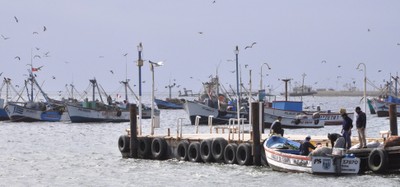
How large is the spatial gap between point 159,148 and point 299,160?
12.7m

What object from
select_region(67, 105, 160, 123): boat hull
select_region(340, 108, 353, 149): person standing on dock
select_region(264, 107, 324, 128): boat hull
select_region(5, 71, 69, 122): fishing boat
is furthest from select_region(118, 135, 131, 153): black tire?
select_region(5, 71, 69, 122): fishing boat

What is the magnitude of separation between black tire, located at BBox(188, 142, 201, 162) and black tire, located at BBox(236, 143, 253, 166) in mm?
3526

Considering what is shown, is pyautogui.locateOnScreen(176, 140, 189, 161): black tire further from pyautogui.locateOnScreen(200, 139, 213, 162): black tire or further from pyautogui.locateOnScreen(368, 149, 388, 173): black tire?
pyautogui.locateOnScreen(368, 149, 388, 173): black tire

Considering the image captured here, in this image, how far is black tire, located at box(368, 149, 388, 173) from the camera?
130 feet

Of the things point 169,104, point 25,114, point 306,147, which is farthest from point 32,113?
point 306,147

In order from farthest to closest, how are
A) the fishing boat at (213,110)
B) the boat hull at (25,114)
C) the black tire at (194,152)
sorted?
the boat hull at (25,114) < the fishing boat at (213,110) < the black tire at (194,152)

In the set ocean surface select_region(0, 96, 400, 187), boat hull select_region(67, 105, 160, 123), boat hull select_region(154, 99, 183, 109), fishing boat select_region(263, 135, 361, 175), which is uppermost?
boat hull select_region(154, 99, 183, 109)

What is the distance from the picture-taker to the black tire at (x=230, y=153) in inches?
1819

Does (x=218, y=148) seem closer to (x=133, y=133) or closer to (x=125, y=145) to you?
(x=133, y=133)

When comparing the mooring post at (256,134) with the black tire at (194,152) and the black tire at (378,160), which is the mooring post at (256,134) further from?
the black tire at (378,160)

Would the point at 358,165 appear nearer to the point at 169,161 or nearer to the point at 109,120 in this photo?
the point at 169,161

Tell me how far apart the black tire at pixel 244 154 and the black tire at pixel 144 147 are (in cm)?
808

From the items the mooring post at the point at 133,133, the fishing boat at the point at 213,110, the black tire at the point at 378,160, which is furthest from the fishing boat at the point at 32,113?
the black tire at the point at 378,160

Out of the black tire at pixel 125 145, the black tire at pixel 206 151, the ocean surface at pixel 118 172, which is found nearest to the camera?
the ocean surface at pixel 118 172
